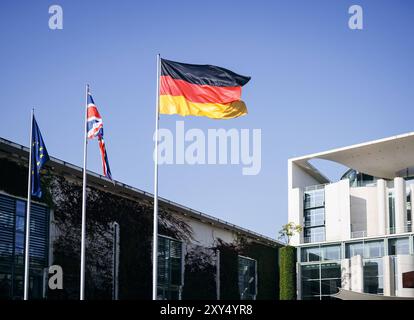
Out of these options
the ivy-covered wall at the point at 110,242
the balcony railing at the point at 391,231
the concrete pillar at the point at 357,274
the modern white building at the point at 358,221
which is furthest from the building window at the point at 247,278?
the balcony railing at the point at 391,231

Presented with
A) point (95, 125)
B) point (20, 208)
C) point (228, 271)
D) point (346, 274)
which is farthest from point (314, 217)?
point (95, 125)

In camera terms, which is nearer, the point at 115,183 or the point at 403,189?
the point at 115,183

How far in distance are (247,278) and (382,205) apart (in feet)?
46.6

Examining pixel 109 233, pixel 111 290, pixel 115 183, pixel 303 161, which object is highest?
pixel 303 161

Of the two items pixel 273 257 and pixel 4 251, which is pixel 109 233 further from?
pixel 273 257

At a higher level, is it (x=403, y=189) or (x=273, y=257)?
(x=403, y=189)

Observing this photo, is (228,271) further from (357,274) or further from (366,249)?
(366,249)

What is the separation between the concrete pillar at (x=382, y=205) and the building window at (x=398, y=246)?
6.78 ft

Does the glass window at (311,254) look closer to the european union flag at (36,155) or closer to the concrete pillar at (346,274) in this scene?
the concrete pillar at (346,274)
